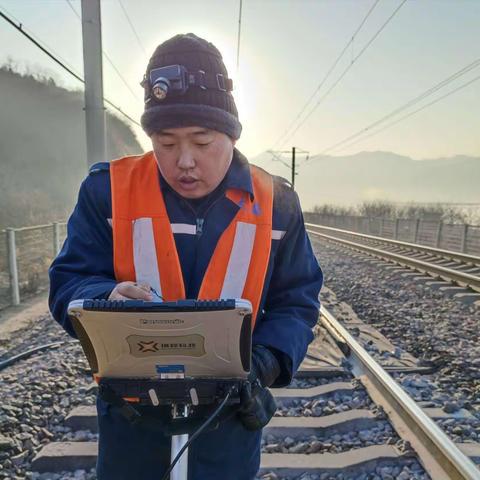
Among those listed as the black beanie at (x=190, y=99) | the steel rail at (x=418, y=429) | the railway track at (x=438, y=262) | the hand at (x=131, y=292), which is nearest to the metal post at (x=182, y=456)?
the hand at (x=131, y=292)

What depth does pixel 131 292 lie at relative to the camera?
3.77 ft

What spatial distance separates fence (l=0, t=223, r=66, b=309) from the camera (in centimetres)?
769

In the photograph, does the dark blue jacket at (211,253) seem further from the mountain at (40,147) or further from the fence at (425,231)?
the mountain at (40,147)

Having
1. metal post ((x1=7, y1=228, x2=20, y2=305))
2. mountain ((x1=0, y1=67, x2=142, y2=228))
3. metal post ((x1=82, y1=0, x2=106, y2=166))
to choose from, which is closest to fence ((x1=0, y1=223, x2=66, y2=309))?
metal post ((x1=7, y1=228, x2=20, y2=305))

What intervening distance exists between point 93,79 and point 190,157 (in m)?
5.93

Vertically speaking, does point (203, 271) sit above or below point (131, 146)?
below

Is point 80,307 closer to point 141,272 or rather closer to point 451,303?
point 141,272

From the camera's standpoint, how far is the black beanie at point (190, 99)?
Answer: 1355 millimetres

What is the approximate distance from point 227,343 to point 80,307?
0.36 metres

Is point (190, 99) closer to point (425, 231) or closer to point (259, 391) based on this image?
point (259, 391)

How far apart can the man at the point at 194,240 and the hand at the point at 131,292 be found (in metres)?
0.12

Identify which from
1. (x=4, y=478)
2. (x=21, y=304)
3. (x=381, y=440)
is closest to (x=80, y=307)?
(x=4, y=478)

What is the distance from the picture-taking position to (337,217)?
113 feet

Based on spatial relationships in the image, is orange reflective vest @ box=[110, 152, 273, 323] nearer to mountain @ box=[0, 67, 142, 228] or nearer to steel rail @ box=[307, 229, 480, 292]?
steel rail @ box=[307, 229, 480, 292]
